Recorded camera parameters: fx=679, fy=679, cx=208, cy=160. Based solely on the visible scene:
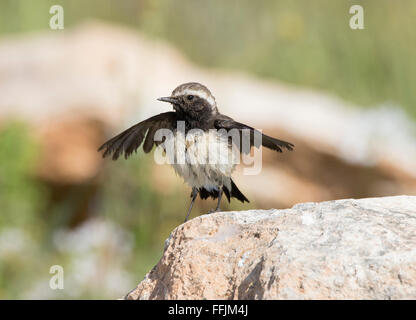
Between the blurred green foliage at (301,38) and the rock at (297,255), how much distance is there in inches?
A: 254

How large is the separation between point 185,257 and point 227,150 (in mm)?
1838

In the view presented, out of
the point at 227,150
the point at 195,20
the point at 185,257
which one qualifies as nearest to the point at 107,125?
the point at 195,20

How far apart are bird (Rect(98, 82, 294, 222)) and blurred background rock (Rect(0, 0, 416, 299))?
4.59ft

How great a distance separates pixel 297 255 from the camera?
308 centimetres

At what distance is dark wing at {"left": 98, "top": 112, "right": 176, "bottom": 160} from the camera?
210 inches

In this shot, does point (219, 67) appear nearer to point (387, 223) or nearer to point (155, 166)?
point (155, 166)

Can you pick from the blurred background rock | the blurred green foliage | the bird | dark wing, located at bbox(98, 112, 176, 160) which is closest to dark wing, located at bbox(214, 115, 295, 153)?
the bird

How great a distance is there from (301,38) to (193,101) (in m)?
5.50

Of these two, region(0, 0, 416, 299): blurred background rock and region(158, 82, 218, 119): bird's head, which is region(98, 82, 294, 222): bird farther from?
region(0, 0, 416, 299): blurred background rock

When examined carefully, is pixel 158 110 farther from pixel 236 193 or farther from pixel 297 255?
pixel 297 255

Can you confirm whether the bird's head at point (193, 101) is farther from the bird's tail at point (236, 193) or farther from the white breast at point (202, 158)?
the bird's tail at point (236, 193)

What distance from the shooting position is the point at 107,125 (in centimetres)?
904

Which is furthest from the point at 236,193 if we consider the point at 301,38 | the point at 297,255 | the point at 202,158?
the point at 301,38
